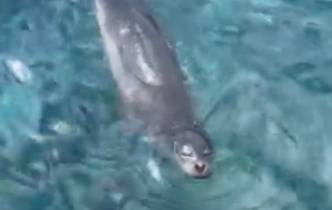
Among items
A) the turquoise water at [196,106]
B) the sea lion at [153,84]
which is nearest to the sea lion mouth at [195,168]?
the sea lion at [153,84]

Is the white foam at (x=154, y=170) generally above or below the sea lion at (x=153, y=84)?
below

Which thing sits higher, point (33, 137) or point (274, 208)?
point (33, 137)

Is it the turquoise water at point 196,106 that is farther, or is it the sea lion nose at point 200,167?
the turquoise water at point 196,106

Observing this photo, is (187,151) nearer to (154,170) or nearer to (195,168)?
(195,168)

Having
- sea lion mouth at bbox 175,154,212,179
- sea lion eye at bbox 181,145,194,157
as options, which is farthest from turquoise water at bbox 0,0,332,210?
sea lion eye at bbox 181,145,194,157

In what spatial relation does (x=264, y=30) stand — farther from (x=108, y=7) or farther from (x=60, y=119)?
(x=60, y=119)

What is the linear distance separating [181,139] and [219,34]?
6.39 feet

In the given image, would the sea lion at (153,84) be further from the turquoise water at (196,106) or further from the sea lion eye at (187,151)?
the turquoise water at (196,106)

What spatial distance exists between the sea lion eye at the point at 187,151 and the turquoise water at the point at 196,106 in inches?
15.5

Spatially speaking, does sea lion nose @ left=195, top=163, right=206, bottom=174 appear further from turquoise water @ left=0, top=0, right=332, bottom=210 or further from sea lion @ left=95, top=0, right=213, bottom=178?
turquoise water @ left=0, top=0, right=332, bottom=210

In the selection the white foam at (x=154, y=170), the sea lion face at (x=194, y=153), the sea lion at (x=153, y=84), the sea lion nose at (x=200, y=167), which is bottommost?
the white foam at (x=154, y=170)

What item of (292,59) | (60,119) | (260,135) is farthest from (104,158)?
(292,59)

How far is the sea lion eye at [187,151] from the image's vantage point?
7.61 m

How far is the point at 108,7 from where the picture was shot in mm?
8727
